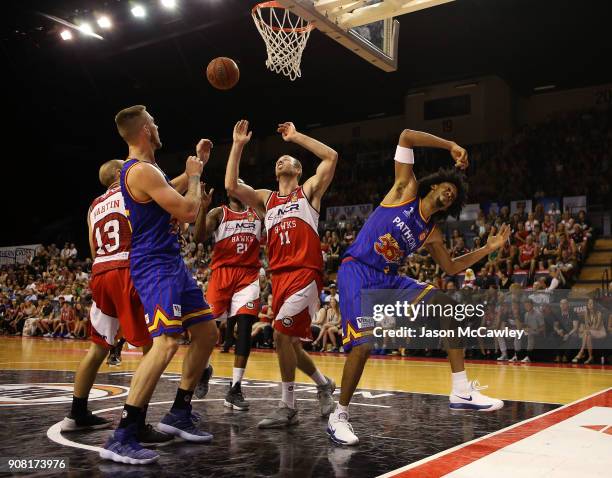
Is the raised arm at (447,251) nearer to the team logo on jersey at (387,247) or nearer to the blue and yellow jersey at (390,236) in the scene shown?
the blue and yellow jersey at (390,236)

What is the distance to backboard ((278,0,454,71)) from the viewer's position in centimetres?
644

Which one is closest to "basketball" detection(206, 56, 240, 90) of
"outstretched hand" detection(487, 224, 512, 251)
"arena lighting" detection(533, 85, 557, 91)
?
"outstretched hand" detection(487, 224, 512, 251)

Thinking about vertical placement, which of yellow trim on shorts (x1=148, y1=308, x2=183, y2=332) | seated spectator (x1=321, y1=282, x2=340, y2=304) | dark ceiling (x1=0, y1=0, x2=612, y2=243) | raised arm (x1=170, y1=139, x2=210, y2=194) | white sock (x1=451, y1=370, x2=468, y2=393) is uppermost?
dark ceiling (x1=0, y1=0, x2=612, y2=243)

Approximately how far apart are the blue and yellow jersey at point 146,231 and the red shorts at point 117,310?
0.28 meters

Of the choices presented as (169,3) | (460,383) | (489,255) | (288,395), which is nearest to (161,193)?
(288,395)

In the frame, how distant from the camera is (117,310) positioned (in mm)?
3635

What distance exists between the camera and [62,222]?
25344mm

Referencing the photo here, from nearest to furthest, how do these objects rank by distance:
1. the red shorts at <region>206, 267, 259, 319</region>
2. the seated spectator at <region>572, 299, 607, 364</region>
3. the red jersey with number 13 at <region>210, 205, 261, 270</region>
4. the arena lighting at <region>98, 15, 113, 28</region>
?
the red shorts at <region>206, 267, 259, 319</region> → the red jersey with number 13 at <region>210, 205, 261, 270</region> → the seated spectator at <region>572, 299, 607, 364</region> → the arena lighting at <region>98, 15, 113, 28</region>

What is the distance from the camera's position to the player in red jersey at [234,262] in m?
5.21

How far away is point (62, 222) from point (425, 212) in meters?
24.2

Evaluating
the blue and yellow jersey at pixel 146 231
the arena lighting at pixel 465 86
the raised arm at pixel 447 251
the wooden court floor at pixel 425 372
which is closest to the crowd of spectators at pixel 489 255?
the wooden court floor at pixel 425 372

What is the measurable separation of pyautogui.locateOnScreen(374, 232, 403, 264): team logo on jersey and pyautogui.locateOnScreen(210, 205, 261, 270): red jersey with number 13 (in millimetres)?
1726

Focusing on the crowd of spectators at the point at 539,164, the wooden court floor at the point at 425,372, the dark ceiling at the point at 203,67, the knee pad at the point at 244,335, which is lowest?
the wooden court floor at the point at 425,372

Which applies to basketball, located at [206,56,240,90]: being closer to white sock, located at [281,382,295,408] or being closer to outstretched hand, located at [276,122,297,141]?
outstretched hand, located at [276,122,297,141]
